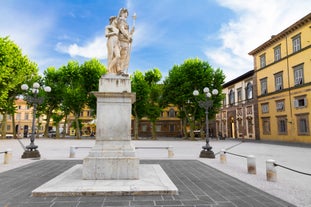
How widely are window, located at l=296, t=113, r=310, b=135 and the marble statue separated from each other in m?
24.7

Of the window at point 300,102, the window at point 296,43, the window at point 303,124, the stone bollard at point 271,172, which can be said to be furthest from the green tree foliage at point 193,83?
the stone bollard at point 271,172

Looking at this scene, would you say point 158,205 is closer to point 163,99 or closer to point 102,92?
point 102,92

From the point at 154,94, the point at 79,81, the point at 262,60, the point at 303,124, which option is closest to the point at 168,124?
the point at 154,94

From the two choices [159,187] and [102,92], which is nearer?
[159,187]

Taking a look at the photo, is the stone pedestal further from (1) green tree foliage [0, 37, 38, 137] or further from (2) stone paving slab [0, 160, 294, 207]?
(1) green tree foliage [0, 37, 38, 137]

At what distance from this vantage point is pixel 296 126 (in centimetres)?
2577

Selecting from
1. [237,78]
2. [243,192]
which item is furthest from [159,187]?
[237,78]

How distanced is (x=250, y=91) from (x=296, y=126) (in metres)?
11.0

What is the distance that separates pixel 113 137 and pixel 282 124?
2837 centimetres

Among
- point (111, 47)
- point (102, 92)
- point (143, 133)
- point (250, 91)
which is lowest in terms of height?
point (143, 133)

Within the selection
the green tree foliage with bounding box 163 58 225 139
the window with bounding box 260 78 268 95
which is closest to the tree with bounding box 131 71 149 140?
the green tree foliage with bounding box 163 58 225 139

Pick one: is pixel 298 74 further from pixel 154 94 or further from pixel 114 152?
pixel 114 152

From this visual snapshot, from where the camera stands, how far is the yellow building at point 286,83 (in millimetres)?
24359

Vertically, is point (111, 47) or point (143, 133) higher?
point (111, 47)
